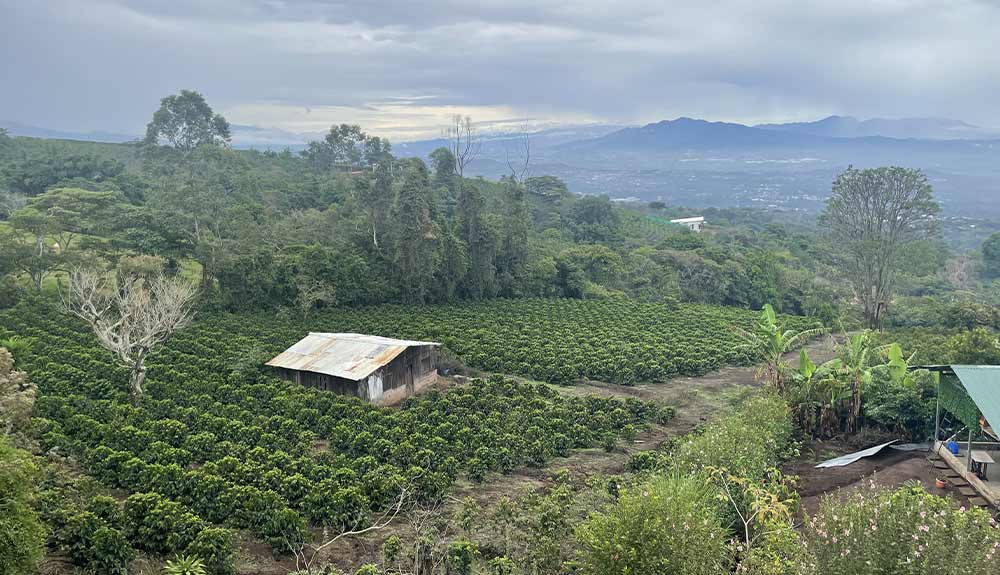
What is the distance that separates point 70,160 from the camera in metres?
56.8

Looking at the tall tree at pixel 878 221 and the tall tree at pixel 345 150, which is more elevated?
the tall tree at pixel 345 150

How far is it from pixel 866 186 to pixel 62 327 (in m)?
46.5

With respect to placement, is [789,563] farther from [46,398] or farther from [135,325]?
[46,398]

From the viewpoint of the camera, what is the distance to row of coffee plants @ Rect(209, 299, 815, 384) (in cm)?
2677

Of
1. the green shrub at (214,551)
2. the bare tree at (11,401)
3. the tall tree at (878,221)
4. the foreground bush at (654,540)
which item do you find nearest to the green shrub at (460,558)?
the foreground bush at (654,540)

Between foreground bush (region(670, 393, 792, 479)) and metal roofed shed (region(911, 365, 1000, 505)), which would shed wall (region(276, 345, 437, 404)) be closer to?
foreground bush (region(670, 393, 792, 479))

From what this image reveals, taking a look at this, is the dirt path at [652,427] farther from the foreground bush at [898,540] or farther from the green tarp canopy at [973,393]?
the green tarp canopy at [973,393]

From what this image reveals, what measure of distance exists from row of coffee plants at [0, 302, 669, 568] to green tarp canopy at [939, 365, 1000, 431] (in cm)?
795

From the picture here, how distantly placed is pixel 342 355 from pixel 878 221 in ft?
121

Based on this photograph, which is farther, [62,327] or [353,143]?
[353,143]

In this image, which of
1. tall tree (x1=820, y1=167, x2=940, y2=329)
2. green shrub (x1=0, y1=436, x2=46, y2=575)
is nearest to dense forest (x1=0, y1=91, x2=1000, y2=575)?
green shrub (x1=0, y1=436, x2=46, y2=575)

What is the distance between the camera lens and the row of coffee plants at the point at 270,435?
13562 millimetres

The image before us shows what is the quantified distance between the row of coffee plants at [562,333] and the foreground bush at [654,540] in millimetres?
15689

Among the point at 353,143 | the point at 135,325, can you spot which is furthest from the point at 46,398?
the point at 353,143
